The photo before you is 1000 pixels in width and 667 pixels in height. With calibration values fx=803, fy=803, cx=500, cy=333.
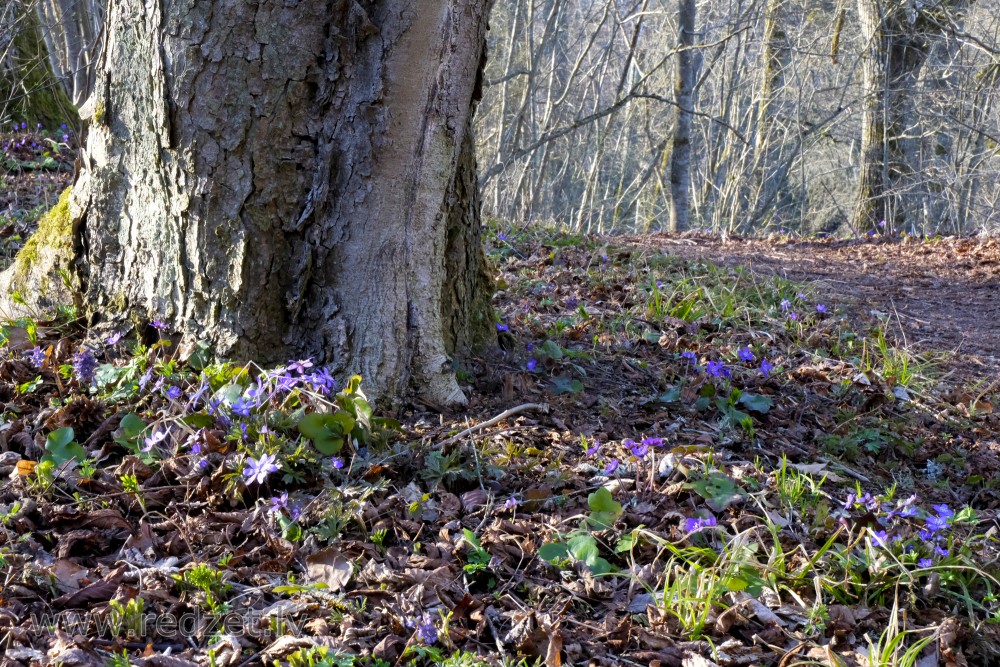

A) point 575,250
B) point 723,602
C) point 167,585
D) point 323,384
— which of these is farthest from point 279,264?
point 575,250

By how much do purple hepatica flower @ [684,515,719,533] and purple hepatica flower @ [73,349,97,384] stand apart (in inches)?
73.0

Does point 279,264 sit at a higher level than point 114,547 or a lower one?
higher

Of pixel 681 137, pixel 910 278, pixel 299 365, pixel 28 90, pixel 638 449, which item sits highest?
pixel 681 137

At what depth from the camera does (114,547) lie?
2016 millimetres

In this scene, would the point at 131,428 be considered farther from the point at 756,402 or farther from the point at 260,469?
the point at 756,402

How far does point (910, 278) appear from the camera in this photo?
6.31m

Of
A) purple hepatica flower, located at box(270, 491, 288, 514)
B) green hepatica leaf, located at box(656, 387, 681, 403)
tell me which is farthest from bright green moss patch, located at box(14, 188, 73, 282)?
green hepatica leaf, located at box(656, 387, 681, 403)

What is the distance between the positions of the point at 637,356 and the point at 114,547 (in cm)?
226

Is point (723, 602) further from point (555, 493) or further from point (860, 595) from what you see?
point (555, 493)

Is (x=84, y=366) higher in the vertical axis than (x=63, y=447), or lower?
higher

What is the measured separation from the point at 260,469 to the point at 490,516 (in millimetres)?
629

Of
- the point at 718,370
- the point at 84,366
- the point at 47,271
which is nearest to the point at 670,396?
the point at 718,370

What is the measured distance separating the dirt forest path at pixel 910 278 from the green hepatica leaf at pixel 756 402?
1441 mm

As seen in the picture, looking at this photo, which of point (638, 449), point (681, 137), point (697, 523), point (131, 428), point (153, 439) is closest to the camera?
point (697, 523)
